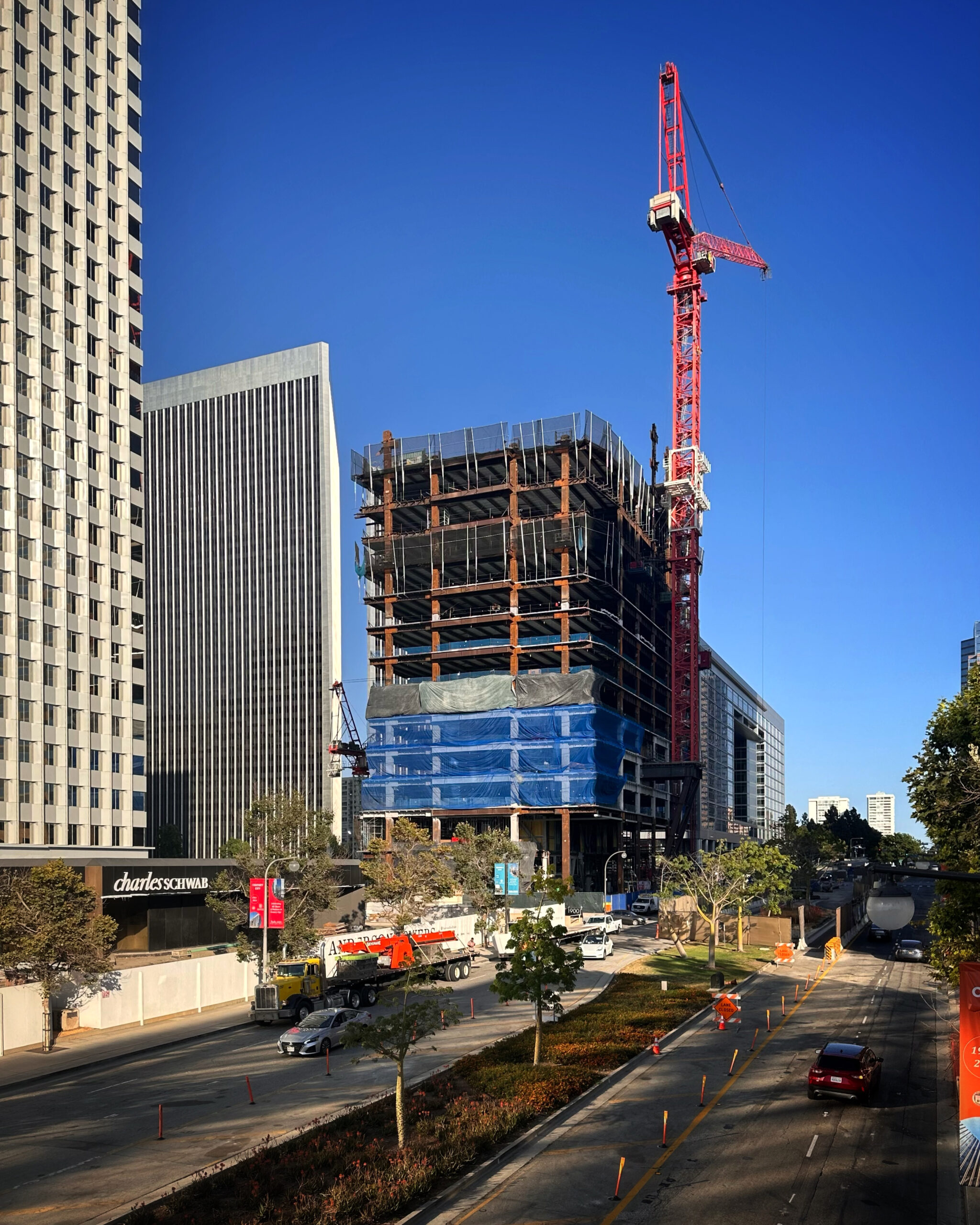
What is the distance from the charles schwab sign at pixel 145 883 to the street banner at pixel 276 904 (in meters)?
20.9

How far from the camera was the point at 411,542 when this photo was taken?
14562cm

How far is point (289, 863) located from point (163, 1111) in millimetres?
26988

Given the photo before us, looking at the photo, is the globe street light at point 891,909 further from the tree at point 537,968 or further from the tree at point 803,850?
the tree at point 803,850

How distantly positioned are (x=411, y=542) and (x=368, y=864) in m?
67.3

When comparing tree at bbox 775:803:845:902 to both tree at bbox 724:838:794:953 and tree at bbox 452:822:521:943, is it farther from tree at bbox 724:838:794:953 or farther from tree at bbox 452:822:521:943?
tree at bbox 724:838:794:953

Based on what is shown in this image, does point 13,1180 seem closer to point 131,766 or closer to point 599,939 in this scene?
point 599,939

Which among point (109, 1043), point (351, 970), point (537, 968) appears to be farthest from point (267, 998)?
A: point (537, 968)

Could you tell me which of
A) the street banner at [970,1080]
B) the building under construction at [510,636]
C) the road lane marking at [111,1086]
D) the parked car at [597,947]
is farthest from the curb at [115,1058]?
the building under construction at [510,636]

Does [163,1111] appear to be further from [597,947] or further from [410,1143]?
[597,947]

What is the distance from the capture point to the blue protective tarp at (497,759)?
13225 centimetres

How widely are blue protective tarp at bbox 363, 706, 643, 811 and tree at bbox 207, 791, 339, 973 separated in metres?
68.7

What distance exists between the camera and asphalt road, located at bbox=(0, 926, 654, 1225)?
82.2 ft

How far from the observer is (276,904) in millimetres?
54375

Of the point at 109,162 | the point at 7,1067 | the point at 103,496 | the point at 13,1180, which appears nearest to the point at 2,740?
the point at 103,496
